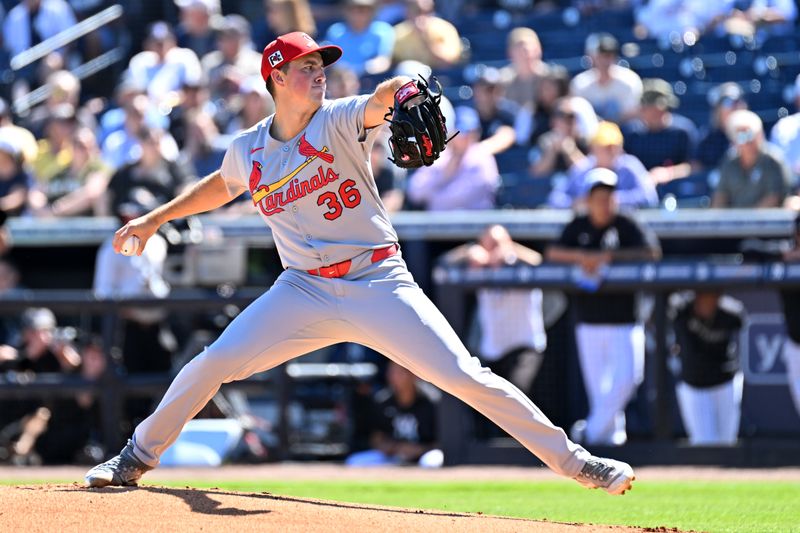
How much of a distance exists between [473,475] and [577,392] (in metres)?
1.12

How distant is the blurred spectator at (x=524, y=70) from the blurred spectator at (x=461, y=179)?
1.14 m

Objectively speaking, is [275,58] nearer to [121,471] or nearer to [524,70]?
[121,471]

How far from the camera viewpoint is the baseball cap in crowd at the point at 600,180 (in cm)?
942

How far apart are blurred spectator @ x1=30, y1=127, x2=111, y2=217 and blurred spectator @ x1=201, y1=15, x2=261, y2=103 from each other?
148 centimetres

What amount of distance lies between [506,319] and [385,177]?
6.19ft

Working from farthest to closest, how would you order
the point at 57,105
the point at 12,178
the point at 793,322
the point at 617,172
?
the point at 57,105
the point at 12,178
the point at 617,172
the point at 793,322

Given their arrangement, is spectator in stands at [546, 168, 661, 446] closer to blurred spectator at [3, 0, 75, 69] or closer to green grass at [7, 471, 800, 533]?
green grass at [7, 471, 800, 533]

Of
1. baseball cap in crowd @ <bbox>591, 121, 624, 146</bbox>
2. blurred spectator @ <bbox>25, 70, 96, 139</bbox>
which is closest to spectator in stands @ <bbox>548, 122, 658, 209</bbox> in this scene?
baseball cap in crowd @ <bbox>591, 121, 624, 146</bbox>

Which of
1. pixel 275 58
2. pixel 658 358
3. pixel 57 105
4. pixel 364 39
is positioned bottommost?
pixel 658 358

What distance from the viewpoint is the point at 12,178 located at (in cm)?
1208

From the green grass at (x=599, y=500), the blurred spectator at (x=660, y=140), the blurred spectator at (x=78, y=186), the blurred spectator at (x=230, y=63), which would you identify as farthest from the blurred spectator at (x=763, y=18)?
the blurred spectator at (x=78, y=186)

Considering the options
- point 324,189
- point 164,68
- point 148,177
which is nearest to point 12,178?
point 148,177

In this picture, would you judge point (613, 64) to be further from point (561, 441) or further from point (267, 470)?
point (561, 441)

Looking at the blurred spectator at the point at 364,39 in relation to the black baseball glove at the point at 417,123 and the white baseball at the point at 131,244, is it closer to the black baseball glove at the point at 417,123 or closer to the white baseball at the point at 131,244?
the white baseball at the point at 131,244
